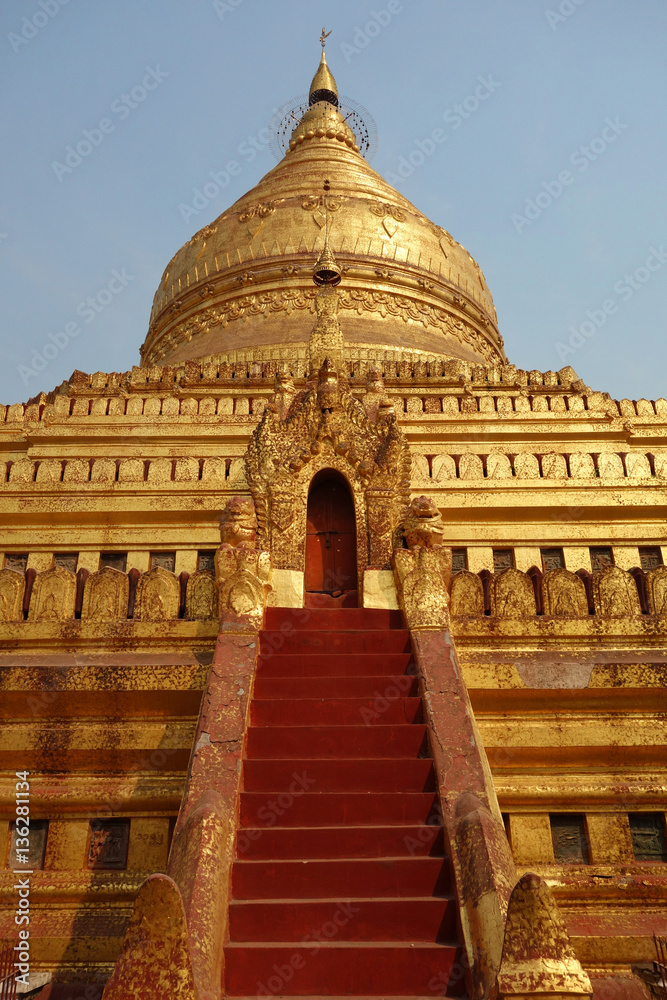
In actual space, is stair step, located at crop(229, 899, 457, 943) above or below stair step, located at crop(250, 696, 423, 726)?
below

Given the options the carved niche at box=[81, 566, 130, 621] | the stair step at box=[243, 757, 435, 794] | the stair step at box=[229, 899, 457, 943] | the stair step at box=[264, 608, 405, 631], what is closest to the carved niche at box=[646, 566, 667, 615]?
the stair step at box=[264, 608, 405, 631]

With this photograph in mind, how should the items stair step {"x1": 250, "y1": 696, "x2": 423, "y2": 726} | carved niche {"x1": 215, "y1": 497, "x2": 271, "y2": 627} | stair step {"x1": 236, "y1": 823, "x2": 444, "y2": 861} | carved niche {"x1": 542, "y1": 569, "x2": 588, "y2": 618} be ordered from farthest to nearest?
carved niche {"x1": 542, "y1": 569, "x2": 588, "y2": 618}, carved niche {"x1": 215, "y1": 497, "x2": 271, "y2": 627}, stair step {"x1": 250, "y1": 696, "x2": 423, "y2": 726}, stair step {"x1": 236, "y1": 823, "x2": 444, "y2": 861}

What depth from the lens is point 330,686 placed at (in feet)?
27.2

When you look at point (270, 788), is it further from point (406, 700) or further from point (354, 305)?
point (354, 305)

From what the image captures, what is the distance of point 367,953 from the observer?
594 cm

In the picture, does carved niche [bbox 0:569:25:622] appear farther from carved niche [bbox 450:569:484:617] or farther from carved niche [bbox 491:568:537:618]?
carved niche [bbox 491:568:537:618]

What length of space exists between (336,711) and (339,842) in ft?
4.56

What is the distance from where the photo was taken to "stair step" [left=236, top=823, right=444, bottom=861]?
22.0 ft

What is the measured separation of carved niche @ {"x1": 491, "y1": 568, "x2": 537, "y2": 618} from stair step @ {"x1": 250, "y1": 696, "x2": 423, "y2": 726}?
209cm

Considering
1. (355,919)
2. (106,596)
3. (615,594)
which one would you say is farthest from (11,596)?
(615,594)

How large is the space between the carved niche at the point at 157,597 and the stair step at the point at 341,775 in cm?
281

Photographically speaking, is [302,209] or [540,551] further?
[302,209]

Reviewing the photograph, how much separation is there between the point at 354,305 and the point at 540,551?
10.6 metres

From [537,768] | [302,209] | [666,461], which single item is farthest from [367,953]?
[302,209]
